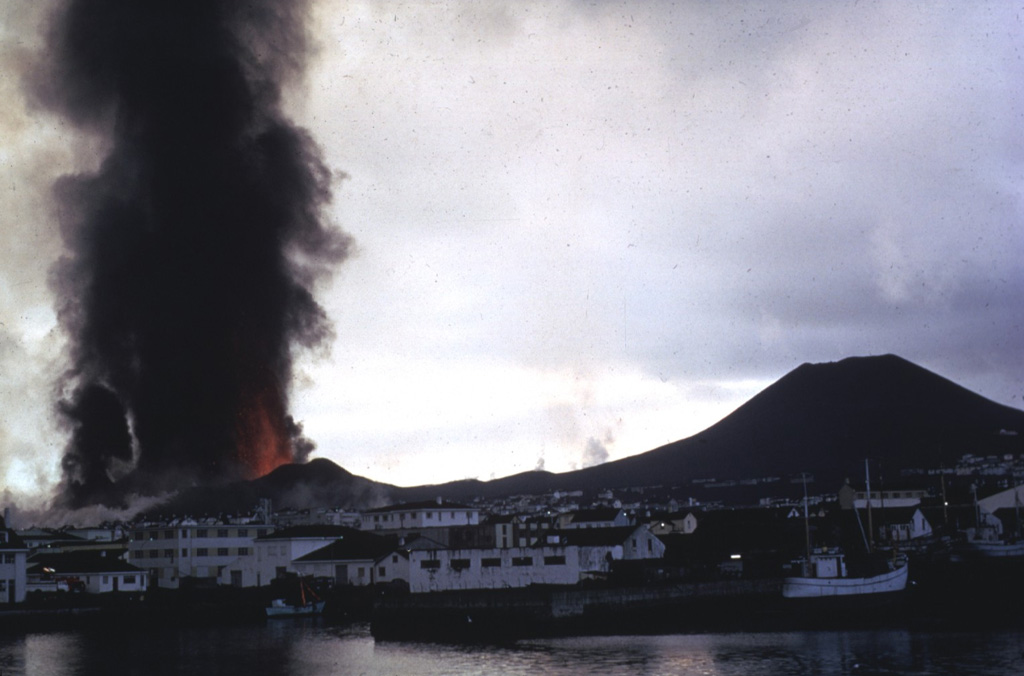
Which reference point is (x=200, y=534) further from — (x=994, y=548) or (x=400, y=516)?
(x=994, y=548)

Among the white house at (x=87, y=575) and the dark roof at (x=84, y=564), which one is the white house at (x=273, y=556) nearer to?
the white house at (x=87, y=575)

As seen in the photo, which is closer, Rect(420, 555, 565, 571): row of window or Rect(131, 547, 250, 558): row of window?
Rect(420, 555, 565, 571): row of window

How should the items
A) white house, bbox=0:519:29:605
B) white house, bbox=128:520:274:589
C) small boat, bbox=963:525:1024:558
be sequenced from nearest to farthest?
small boat, bbox=963:525:1024:558, white house, bbox=0:519:29:605, white house, bbox=128:520:274:589

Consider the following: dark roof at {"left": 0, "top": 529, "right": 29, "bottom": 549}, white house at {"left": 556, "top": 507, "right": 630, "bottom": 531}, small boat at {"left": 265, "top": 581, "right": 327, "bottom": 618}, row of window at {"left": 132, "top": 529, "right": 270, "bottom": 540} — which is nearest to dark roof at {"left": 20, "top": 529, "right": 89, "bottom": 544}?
row of window at {"left": 132, "top": 529, "right": 270, "bottom": 540}

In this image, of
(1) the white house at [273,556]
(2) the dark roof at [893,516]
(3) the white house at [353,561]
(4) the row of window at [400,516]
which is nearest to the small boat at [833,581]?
(3) the white house at [353,561]

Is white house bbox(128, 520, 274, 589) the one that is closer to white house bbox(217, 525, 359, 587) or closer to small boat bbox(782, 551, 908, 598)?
white house bbox(217, 525, 359, 587)

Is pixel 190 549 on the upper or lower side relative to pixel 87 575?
upper

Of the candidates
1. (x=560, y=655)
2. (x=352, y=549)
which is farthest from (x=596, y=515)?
(x=560, y=655)
